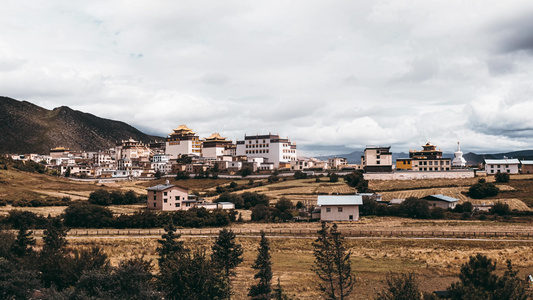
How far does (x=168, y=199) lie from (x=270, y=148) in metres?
74.9

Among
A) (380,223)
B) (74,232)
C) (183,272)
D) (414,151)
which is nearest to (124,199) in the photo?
(74,232)

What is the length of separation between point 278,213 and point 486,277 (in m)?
46.2

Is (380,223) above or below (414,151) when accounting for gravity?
below

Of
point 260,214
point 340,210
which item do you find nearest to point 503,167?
point 340,210

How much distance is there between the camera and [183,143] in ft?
549

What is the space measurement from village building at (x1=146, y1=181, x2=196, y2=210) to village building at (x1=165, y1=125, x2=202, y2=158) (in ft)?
282

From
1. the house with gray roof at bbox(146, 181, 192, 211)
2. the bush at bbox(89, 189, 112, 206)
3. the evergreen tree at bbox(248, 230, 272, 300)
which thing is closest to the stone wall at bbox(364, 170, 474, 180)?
the house with gray roof at bbox(146, 181, 192, 211)

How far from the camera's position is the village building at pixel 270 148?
146 metres

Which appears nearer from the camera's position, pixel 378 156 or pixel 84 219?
pixel 84 219

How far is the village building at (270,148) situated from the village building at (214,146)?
9.10m

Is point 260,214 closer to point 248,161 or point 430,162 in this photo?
point 430,162

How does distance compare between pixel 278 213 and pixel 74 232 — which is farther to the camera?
pixel 278 213

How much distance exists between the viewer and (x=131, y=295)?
2062 cm

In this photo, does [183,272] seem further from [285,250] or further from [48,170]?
[48,170]
